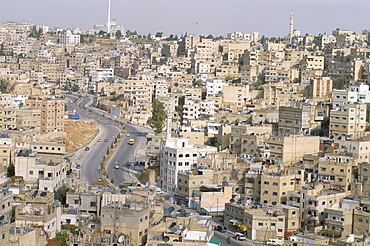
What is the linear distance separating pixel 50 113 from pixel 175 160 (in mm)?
9484

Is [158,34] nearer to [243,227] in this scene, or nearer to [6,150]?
[6,150]

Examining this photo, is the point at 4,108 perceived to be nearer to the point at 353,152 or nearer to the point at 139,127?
the point at 139,127

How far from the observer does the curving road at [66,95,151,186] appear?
2815 cm

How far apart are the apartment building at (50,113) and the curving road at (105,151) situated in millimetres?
1753

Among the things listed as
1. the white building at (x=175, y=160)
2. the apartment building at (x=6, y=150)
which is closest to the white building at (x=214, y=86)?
the white building at (x=175, y=160)

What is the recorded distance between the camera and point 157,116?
3841 cm

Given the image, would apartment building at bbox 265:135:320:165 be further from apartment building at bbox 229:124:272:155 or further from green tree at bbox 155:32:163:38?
green tree at bbox 155:32:163:38

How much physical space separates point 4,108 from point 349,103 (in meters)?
13.3

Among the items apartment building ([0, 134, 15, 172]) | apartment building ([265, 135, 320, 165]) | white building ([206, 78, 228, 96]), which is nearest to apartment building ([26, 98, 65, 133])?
apartment building ([0, 134, 15, 172])

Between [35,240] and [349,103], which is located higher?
[349,103]

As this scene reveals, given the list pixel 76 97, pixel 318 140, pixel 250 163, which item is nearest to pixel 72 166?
pixel 250 163

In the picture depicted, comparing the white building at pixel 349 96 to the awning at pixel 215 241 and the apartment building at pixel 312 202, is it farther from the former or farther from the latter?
the awning at pixel 215 241

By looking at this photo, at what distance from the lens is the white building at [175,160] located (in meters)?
26.0

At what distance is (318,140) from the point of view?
27.6 meters
